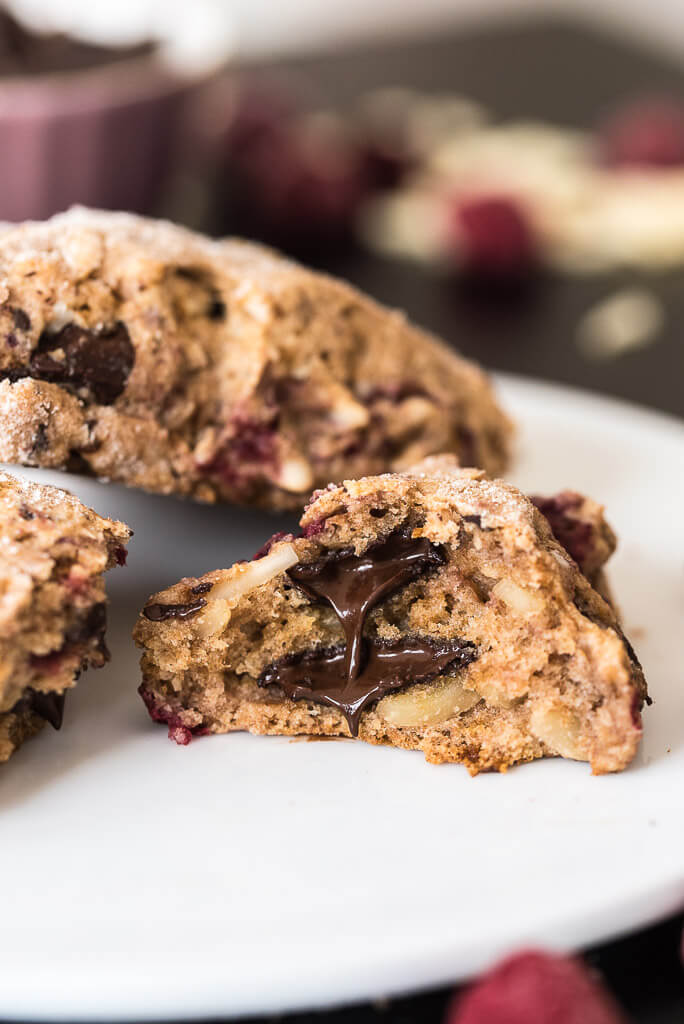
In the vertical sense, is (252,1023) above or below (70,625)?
below

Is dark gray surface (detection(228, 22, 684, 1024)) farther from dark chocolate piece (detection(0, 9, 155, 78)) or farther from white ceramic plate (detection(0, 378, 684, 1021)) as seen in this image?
dark chocolate piece (detection(0, 9, 155, 78))

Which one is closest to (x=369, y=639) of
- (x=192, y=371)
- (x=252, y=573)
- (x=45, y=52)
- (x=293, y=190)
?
(x=252, y=573)

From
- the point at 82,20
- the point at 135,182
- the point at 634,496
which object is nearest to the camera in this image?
the point at 634,496

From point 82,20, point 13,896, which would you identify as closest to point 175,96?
point 82,20

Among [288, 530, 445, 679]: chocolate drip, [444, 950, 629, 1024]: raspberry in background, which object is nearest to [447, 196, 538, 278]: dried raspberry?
[288, 530, 445, 679]: chocolate drip

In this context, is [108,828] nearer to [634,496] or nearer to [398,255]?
[634,496]

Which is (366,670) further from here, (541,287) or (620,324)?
(541,287)

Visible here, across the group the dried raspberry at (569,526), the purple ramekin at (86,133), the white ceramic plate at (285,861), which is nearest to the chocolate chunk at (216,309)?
the white ceramic plate at (285,861)
